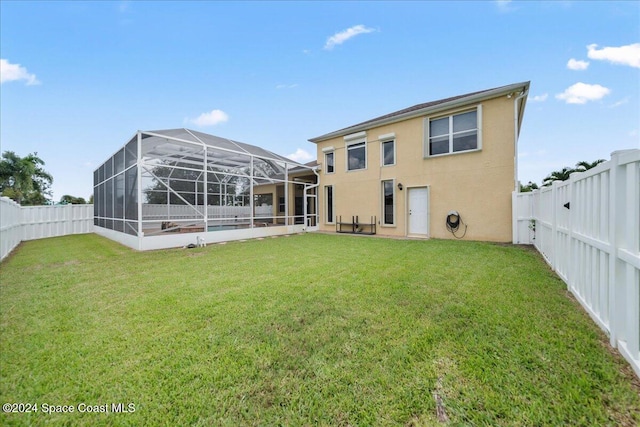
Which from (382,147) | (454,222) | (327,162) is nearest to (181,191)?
(327,162)

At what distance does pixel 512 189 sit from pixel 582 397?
8.17 m

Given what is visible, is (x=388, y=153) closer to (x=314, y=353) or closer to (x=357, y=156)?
(x=357, y=156)

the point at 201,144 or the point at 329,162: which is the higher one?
the point at 329,162

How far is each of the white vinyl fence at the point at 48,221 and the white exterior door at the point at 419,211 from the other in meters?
13.5

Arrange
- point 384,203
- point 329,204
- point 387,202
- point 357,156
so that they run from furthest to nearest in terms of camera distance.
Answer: point 329,204
point 357,156
point 384,203
point 387,202

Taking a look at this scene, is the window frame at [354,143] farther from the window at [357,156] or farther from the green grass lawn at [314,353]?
the green grass lawn at [314,353]

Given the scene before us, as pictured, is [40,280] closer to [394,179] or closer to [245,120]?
[394,179]

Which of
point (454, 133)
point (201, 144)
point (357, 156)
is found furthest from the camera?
point (357, 156)

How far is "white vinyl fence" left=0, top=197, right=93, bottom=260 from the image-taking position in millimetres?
9453

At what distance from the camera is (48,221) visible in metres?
11.6

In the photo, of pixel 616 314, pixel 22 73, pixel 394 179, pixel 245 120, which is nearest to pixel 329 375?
pixel 616 314

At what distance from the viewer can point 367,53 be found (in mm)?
11172

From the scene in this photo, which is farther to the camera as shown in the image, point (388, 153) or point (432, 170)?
point (388, 153)

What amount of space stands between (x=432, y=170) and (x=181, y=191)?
9.67 m
